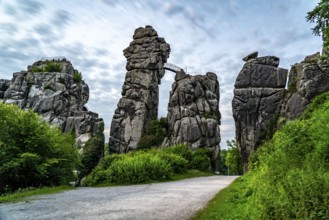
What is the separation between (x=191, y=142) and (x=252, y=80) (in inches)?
527

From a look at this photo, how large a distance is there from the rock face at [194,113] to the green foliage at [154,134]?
124 centimetres

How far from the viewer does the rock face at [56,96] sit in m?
50.4

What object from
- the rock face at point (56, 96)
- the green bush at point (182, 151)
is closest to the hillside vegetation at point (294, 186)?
the green bush at point (182, 151)

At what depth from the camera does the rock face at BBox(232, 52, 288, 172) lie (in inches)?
1694

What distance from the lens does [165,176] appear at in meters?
19.8

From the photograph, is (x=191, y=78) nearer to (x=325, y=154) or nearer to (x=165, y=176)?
(x=165, y=176)

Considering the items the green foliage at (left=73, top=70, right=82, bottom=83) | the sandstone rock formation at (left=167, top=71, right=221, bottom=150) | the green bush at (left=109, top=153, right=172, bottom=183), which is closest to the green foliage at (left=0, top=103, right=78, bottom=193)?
the green bush at (left=109, top=153, right=172, bottom=183)

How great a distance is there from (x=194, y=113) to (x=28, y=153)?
33745mm

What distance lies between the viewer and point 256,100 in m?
44.0

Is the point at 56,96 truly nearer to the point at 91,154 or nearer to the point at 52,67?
the point at 52,67

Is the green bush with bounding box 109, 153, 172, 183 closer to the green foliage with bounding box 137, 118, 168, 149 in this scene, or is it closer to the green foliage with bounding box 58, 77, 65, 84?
the green foliage with bounding box 137, 118, 168, 149

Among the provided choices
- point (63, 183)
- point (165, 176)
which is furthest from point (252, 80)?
point (63, 183)

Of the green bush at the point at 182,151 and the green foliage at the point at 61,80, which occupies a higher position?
the green foliage at the point at 61,80

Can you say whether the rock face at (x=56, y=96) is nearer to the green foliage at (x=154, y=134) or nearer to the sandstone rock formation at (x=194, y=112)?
the green foliage at (x=154, y=134)
